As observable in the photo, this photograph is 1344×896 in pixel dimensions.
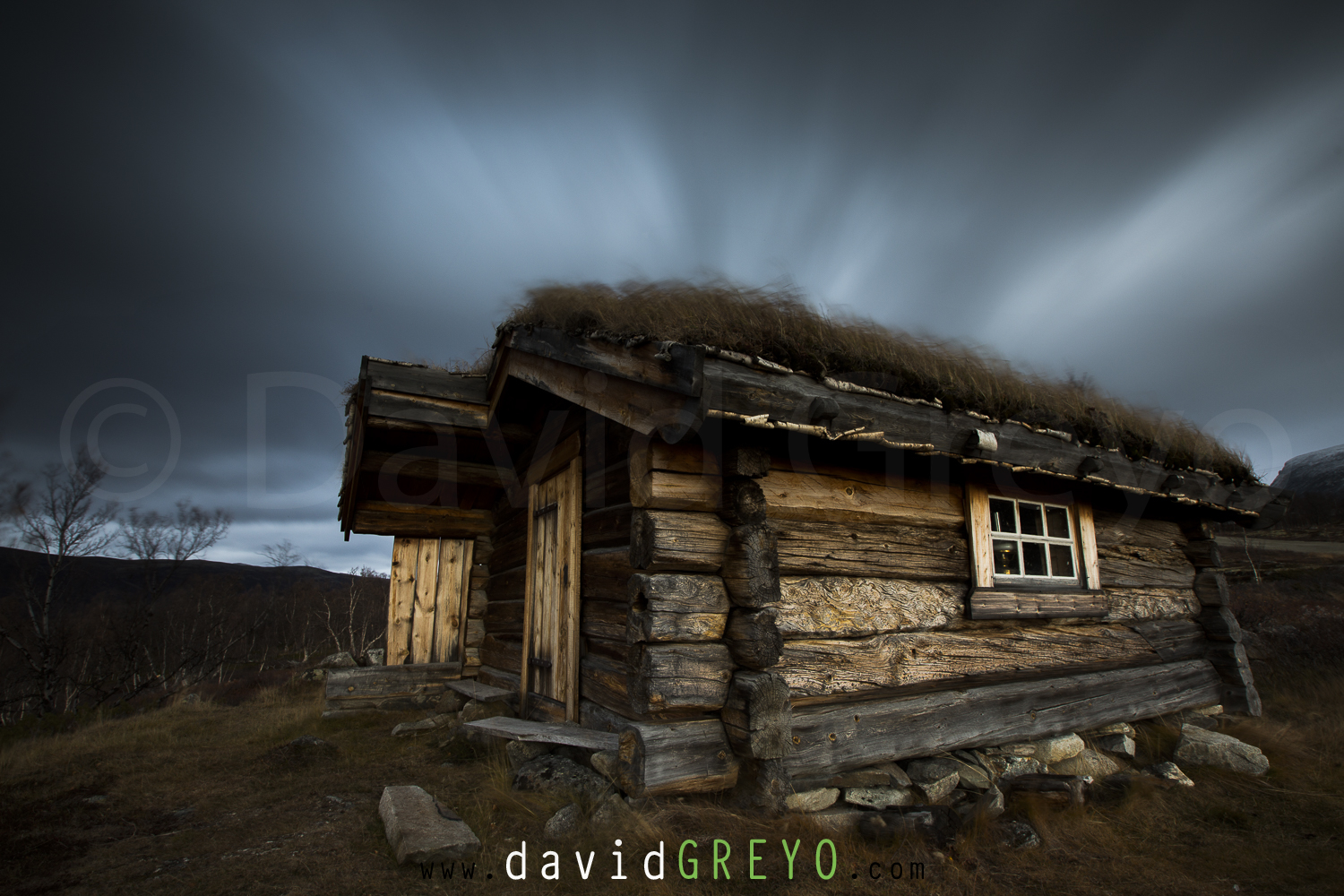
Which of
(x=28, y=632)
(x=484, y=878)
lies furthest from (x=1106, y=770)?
(x=28, y=632)

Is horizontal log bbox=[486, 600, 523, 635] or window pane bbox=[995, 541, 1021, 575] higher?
window pane bbox=[995, 541, 1021, 575]

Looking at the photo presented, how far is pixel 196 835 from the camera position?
11.7 feet

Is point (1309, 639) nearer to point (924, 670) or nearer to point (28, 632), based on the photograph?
point (924, 670)

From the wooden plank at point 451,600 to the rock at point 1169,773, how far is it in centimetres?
741

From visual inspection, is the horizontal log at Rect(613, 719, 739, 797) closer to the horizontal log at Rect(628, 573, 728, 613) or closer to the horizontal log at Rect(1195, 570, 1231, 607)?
the horizontal log at Rect(628, 573, 728, 613)

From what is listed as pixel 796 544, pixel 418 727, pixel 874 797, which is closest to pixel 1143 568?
pixel 874 797

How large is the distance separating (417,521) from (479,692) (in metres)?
2.62

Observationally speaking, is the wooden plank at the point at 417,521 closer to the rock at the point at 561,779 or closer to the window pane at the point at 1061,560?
the rock at the point at 561,779

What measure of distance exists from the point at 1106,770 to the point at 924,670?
217cm

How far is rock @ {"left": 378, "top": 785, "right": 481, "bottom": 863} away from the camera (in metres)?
3.01

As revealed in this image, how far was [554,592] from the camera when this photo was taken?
5273 mm

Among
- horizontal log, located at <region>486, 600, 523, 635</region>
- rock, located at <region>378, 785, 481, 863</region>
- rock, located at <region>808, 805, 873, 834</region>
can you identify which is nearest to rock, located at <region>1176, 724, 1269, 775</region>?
rock, located at <region>808, 805, 873, 834</region>

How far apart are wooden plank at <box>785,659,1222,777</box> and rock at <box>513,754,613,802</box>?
115 centimetres

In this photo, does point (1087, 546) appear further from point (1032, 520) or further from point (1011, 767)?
point (1011, 767)
